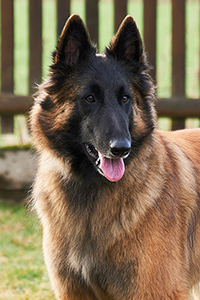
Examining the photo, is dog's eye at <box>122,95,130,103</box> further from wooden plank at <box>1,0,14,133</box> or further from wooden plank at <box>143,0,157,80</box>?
wooden plank at <box>1,0,14,133</box>

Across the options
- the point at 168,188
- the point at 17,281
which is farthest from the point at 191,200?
the point at 17,281

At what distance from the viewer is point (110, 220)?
10.0 feet

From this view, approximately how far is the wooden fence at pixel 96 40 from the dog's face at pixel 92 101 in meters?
3.02

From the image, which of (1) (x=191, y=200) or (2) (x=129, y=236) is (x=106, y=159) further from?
(1) (x=191, y=200)

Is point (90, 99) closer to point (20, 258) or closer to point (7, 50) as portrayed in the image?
point (20, 258)

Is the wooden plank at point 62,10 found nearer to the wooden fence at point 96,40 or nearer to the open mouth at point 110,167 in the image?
the wooden fence at point 96,40

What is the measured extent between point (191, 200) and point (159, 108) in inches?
120

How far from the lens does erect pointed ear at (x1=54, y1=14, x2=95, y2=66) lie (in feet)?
9.77

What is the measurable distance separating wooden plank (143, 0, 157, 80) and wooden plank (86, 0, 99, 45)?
24.8 inches

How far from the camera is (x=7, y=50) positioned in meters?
6.36

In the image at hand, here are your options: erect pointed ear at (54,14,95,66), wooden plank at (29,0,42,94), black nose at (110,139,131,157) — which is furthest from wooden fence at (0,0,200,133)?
black nose at (110,139,131,157)

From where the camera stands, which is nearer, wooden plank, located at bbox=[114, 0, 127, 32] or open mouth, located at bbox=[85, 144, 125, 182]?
open mouth, located at bbox=[85, 144, 125, 182]

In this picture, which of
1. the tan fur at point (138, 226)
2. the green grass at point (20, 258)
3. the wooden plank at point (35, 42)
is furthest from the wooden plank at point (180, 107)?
the tan fur at point (138, 226)

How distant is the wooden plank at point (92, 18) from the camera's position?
6.34m
